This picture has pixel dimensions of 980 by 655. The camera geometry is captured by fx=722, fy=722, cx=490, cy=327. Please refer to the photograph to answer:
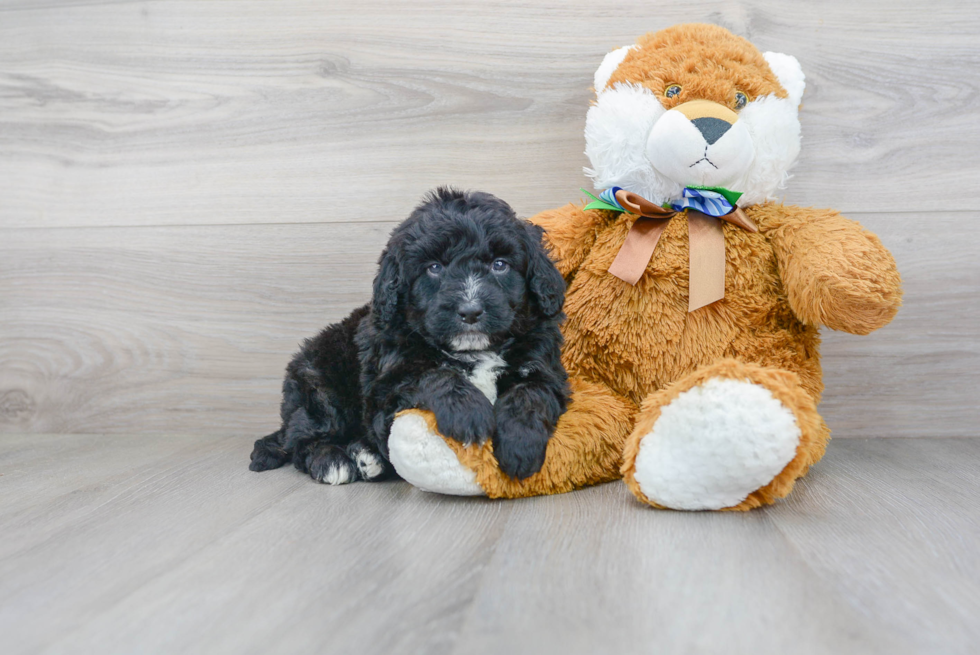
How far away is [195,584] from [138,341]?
1.36m

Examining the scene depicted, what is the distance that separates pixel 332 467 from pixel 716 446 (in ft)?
2.78

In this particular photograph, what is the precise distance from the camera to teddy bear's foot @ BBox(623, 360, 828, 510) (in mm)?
1222

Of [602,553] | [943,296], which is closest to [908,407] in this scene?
[943,296]

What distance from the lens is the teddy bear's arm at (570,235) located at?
5.46 feet

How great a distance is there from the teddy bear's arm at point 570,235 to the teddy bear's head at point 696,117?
A: 3.7 inches

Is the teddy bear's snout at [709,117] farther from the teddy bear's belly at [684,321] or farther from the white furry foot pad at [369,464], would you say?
the white furry foot pad at [369,464]

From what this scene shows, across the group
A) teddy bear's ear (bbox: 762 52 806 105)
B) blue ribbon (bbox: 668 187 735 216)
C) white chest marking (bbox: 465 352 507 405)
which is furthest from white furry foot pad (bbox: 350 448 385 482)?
teddy bear's ear (bbox: 762 52 806 105)

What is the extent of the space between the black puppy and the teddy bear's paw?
1.4 inches

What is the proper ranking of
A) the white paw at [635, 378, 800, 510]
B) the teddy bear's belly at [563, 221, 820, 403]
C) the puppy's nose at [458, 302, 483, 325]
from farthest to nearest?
the teddy bear's belly at [563, 221, 820, 403] → the puppy's nose at [458, 302, 483, 325] → the white paw at [635, 378, 800, 510]

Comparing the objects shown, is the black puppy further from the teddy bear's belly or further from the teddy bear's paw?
the teddy bear's belly

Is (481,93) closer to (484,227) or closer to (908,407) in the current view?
(484,227)

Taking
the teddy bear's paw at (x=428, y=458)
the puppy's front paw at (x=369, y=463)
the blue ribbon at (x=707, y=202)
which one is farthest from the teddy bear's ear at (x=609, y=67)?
the puppy's front paw at (x=369, y=463)

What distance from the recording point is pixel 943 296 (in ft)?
6.37

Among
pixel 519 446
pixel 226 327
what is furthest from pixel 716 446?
pixel 226 327
